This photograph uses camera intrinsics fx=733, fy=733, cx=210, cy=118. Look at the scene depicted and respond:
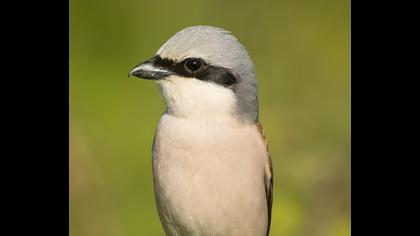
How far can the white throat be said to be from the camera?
3.57 meters

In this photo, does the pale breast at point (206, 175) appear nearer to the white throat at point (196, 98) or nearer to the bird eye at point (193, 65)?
the white throat at point (196, 98)

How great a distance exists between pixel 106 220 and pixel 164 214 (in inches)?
22.3

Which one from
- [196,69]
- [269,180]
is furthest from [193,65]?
[269,180]

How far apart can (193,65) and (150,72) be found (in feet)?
0.69

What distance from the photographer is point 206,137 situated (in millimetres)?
3613

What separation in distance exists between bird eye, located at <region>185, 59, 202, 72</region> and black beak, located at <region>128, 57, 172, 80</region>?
10 cm

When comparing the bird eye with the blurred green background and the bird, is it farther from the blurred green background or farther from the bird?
the blurred green background

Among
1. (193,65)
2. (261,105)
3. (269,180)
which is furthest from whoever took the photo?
(261,105)

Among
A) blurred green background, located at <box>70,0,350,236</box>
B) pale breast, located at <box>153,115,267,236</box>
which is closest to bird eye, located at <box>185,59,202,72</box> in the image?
pale breast, located at <box>153,115,267,236</box>

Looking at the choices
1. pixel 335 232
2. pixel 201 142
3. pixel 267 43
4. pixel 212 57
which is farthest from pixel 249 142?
pixel 267 43

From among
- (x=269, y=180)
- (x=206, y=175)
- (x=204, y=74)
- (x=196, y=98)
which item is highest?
(x=204, y=74)

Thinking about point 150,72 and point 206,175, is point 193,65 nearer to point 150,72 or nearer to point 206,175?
point 150,72

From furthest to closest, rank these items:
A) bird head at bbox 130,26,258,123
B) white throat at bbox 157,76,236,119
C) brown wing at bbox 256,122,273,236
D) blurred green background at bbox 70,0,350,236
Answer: blurred green background at bbox 70,0,350,236 < brown wing at bbox 256,122,273,236 < white throat at bbox 157,76,236,119 < bird head at bbox 130,26,258,123

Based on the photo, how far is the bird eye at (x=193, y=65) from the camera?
352cm
